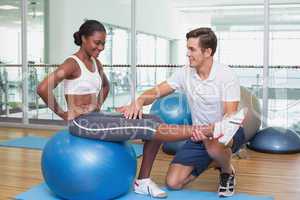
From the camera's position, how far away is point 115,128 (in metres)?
2.12

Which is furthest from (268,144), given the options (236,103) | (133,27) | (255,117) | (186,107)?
(133,27)

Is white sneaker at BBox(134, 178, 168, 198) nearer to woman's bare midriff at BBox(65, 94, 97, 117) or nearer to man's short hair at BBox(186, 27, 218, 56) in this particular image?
woman's bare midriff at BBox(65, 94, 97, 117)

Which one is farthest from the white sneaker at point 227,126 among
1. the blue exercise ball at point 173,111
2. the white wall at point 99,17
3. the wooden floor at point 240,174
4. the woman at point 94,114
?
the white wall at point 99,17

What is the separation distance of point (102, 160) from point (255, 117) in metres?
2.05

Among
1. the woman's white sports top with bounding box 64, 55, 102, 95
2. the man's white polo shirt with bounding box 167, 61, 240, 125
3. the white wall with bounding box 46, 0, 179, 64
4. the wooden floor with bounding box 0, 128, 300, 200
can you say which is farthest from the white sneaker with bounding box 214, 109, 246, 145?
the white wall with bounding box 46, 0, 179, 64

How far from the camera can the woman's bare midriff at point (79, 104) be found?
2408mm

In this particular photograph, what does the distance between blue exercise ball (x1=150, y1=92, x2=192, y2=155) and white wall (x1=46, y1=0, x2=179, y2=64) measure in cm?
115

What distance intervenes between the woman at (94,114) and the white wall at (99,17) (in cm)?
213

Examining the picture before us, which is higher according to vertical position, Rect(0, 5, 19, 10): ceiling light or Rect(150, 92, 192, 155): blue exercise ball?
Rect(0, 5, 19, 10): ceiling light

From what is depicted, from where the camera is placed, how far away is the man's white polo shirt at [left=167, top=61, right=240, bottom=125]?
227 cm

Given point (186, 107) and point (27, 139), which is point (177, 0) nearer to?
point (186, 107)

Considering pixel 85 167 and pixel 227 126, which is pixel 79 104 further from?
pixel 227 126

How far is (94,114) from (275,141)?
214 cm

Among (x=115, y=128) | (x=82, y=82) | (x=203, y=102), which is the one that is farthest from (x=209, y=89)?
(x=82, y=82)
